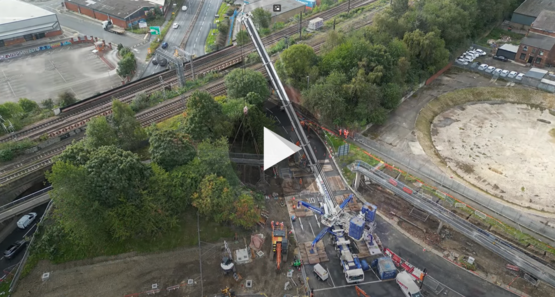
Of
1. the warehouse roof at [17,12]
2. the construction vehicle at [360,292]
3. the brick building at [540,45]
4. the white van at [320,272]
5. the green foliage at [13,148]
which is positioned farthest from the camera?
the warehouse roof at [17,12]

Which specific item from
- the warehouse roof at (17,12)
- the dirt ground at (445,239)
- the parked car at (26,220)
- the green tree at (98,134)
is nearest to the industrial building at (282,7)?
the warehouse roof at (17,12)

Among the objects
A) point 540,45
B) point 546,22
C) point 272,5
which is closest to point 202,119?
point 272,5

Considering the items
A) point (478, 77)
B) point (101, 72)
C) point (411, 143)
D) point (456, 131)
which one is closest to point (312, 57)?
point (411, 143)

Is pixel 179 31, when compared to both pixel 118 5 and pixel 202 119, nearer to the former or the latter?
pixel 118 5

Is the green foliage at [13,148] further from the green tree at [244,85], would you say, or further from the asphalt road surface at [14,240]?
the green tree at [244,85]

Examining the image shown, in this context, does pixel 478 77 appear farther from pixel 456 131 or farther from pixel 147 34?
pixel 147 34

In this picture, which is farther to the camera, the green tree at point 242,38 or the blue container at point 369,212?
the green tree at point 242,38

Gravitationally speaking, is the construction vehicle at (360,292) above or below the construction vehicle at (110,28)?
below

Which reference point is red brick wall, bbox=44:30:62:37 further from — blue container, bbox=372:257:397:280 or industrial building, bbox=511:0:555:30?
industrial building, bbox=511:0:555:30
